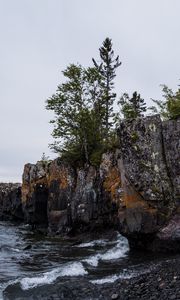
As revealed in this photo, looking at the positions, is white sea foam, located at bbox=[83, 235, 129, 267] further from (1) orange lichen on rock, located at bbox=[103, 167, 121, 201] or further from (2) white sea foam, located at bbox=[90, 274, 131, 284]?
(1) orange lichen on rock, located at bbox=[103, 167, 121, 201]

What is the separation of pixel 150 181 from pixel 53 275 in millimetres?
7276

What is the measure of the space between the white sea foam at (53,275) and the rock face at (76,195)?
8426mm

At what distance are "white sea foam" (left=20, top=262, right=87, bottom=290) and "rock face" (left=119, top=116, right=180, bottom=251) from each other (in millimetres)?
3951

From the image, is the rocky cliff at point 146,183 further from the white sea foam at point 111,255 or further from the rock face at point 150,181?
the white sea foam at point 111,255

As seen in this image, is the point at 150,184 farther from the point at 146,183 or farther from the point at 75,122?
the point at 75,122

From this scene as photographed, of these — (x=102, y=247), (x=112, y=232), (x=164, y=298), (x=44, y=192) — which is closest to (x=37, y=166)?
(x=44, y=192)

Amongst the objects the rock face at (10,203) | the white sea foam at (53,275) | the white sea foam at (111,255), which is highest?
the rock face at (10,203)

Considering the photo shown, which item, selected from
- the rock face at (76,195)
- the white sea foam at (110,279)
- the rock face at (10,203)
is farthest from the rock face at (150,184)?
the rock face at (10,203)

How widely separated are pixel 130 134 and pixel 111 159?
22.7 feet

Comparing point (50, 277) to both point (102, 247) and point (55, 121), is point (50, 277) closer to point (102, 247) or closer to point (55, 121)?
point (102, 247)

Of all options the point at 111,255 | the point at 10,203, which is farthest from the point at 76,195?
the point at 10,203

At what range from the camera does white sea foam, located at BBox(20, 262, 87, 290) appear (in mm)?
14234

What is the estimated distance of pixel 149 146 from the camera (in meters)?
20.3

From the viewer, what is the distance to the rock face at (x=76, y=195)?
27.7 metres
